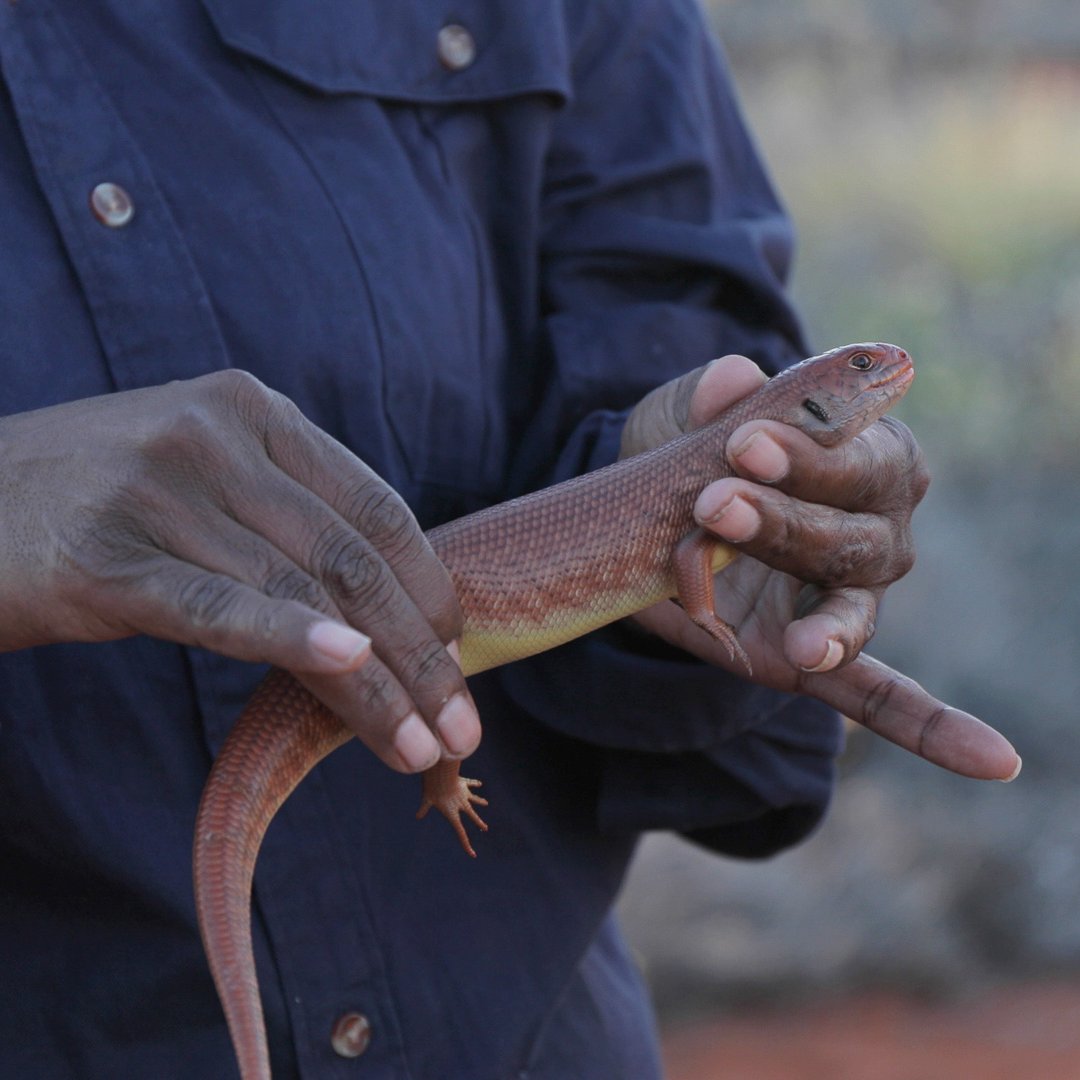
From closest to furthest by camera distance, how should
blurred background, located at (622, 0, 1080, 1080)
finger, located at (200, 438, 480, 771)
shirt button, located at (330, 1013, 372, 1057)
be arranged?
finger, located at (200, 438, 480, 771) → shirt button, located at (330, 1013, 372, 1057) → blurred background, located at (622, 0, 1080, 1080)

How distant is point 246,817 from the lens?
2.00 metres

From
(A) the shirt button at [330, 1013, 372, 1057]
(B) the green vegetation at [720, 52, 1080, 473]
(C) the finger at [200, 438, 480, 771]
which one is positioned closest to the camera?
(C) the finger at [200, 438, 480, 771]

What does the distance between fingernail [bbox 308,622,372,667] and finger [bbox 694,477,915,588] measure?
2.36ft

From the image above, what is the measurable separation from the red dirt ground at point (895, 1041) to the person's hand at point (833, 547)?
4455 millimetres

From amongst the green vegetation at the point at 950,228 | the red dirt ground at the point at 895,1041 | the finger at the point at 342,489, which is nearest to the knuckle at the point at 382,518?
the finger at the point at 342,489

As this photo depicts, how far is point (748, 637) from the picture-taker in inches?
98.4

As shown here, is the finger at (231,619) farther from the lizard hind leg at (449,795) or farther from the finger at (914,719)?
the finger at (914,719)

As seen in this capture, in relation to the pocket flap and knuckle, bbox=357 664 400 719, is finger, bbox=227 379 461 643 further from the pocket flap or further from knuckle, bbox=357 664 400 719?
the pocket flap

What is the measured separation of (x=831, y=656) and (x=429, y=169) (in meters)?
1.13

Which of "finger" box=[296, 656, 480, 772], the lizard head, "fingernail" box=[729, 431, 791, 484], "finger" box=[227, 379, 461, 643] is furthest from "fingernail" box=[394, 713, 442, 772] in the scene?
the lizard head

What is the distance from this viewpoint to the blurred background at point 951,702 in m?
6.59

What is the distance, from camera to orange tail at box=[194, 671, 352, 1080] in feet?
5.86

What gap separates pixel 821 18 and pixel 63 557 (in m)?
14.0

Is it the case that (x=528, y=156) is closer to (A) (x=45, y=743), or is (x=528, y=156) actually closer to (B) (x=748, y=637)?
(B) (x=748, y=637)
